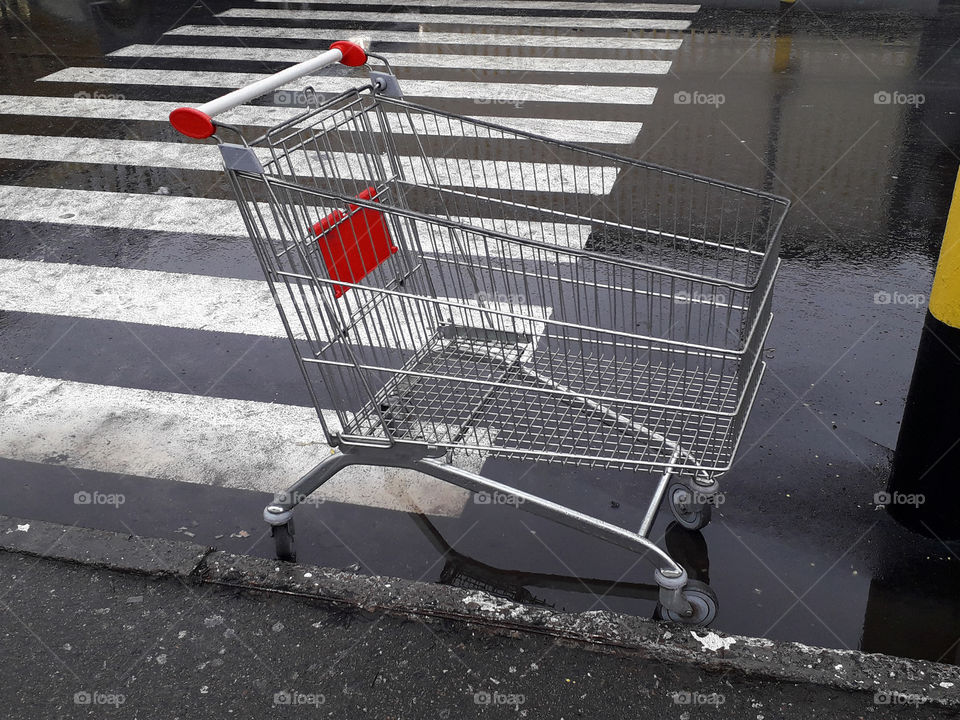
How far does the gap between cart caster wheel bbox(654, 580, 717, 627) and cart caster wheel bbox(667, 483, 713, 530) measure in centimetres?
44

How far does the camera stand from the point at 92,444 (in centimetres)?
413

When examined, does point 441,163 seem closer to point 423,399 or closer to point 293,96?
point 293,96

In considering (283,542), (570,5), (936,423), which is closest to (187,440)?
(283,542)

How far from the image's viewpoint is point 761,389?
14.2 ft

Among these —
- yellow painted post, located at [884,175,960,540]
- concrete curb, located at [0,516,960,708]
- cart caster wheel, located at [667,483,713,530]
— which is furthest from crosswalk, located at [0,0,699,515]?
yellow painted post, located at [884,175,960,540]

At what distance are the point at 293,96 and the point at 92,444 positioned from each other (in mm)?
5568

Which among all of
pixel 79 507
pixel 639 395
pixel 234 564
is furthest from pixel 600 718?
pixel 79 507

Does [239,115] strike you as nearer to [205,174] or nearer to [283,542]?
[205,174]

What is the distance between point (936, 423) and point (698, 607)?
1.07 m

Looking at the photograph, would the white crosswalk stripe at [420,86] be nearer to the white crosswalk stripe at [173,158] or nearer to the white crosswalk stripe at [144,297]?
the white crosswalk stripe at [173,158]

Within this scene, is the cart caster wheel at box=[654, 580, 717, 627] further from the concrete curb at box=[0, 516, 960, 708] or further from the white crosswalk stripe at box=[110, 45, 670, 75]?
the white crosswalk stripe at box=[110, 45, 670, 75]

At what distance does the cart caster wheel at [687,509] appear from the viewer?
3492mm

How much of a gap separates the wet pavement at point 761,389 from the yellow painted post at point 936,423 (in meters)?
0.11

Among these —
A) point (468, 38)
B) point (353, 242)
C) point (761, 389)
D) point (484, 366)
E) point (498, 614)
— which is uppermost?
point (353, 242)
